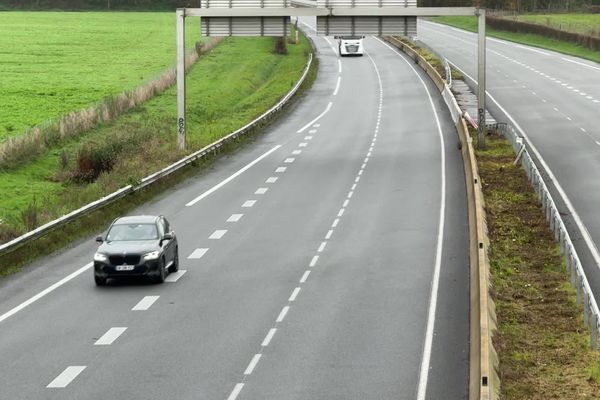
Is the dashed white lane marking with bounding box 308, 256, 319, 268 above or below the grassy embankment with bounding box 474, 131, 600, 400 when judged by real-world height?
below

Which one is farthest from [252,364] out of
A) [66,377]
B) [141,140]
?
[141,140]

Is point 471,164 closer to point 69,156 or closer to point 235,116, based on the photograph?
point 69,156

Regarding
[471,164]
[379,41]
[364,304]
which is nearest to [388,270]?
[364,304]

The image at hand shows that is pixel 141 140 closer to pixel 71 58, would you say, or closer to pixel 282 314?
pixel 282 314

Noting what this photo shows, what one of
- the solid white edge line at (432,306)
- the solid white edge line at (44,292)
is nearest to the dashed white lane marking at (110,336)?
the solid white edge line at (44,292)

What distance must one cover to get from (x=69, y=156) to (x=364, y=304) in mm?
33286

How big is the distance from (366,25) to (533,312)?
31752mm

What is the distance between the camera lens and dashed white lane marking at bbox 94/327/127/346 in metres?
25.0

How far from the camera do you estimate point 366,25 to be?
2263 inches

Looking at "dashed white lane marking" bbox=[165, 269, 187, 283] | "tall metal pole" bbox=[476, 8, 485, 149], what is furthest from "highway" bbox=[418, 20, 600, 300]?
"dashed white lane marking" bbox=[165, 269, 187, 283]

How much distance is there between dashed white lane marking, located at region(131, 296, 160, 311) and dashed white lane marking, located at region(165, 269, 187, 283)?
2.06 meters

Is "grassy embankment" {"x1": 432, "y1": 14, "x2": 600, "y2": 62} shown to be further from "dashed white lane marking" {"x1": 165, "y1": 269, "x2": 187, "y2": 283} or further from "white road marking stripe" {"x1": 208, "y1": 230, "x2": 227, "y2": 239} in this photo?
"dashed white lane marking" {"x1": 165, "y1": 269, "x2": 187, "y2": 283}

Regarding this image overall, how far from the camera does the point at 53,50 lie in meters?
118

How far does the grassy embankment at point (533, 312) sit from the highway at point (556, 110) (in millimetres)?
1075
